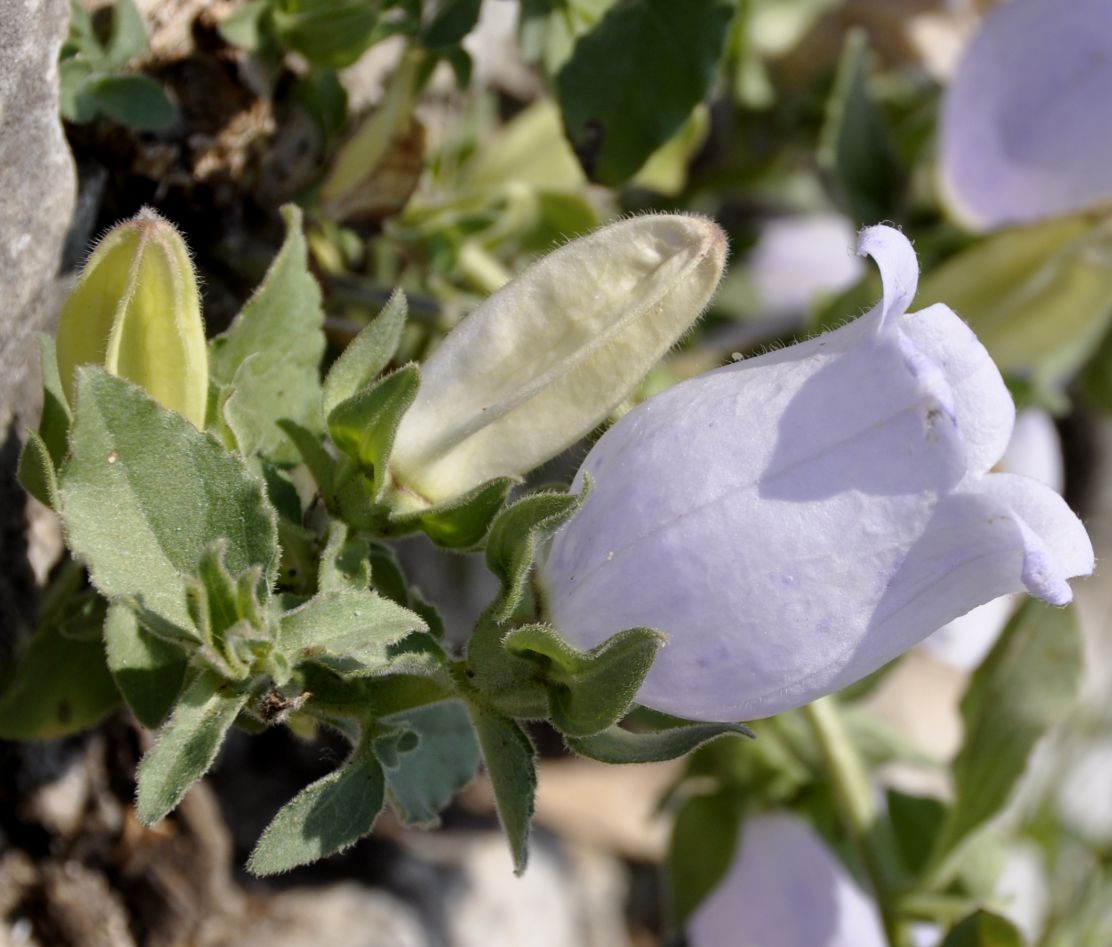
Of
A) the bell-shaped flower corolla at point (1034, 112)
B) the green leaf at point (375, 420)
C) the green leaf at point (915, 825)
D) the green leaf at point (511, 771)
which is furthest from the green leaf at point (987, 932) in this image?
the bell-shaped flower corolla at point (1034, 112)

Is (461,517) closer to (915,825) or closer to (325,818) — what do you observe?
(325,818)

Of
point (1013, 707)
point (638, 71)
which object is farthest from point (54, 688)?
point (1013, 707)

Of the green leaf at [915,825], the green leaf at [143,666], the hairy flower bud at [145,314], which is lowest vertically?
the green leaf at [915,825]

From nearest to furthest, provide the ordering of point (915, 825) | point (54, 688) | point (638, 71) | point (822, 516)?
point (822, 516) < point (54, 688) < point (638, 71) < point (915, 825)

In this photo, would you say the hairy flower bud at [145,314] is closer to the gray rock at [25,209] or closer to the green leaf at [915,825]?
the gray rock at [25,209]

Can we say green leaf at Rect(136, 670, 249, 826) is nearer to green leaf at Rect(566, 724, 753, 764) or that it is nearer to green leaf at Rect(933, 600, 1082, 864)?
green leaf at Rect(566, 724, 753, 764)

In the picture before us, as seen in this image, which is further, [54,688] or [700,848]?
[700,848]

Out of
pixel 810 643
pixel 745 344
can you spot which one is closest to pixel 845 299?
pixel 745 344

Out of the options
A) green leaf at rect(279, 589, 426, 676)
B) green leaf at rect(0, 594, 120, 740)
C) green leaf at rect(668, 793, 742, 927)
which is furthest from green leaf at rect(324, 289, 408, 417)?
green leaf at rect(668, 793, 742, 927)
